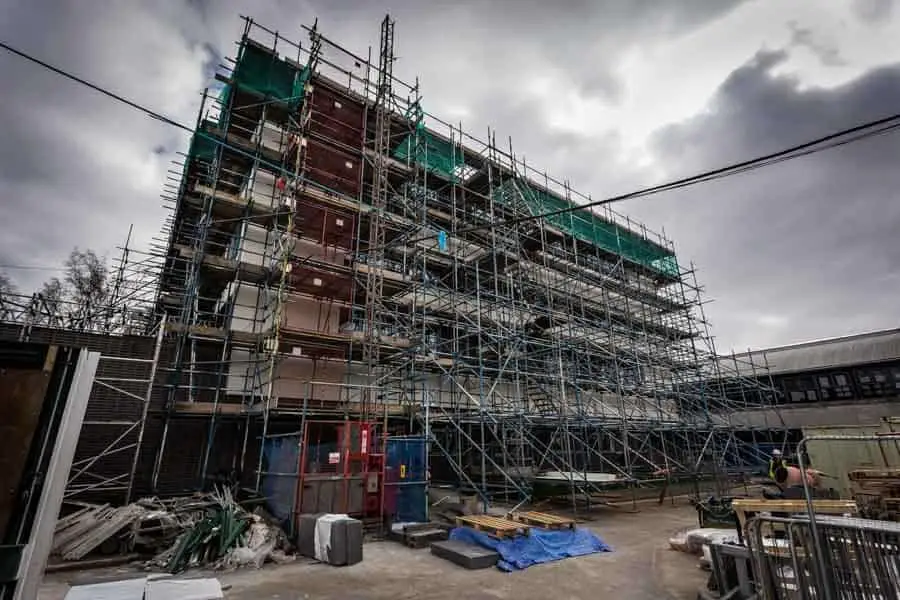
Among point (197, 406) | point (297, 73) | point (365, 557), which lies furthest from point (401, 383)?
point (297, 73)

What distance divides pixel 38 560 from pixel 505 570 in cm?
676

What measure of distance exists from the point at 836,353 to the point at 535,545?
32.8 m

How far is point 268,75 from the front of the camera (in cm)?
1725

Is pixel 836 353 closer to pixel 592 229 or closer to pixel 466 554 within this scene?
pixel 592 229

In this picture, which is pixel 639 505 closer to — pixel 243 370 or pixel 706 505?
pixel 706 505

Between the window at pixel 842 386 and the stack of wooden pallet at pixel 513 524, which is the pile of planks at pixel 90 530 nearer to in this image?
the stack of wooden pallet at pixel 513 524

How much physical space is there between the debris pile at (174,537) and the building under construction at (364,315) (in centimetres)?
144

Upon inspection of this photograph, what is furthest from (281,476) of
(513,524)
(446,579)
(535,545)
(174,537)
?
(535,545)

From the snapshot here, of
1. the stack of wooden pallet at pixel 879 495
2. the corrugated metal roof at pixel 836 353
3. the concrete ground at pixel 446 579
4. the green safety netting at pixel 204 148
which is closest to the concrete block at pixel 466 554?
the concrete ground at pixel 446 579

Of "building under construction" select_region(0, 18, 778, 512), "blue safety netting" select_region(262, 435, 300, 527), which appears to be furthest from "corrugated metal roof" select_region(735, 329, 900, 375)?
"blue safety netting" select_region(262, 435, 300, 527)

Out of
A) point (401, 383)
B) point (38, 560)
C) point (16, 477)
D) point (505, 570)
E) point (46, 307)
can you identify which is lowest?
point (505, 570)

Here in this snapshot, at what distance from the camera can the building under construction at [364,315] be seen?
12836 millimetres

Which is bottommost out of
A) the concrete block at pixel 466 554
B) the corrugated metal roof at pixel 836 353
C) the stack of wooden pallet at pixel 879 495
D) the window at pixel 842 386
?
the concrete block at pixel 466 554

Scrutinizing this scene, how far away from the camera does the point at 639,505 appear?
15727mm
